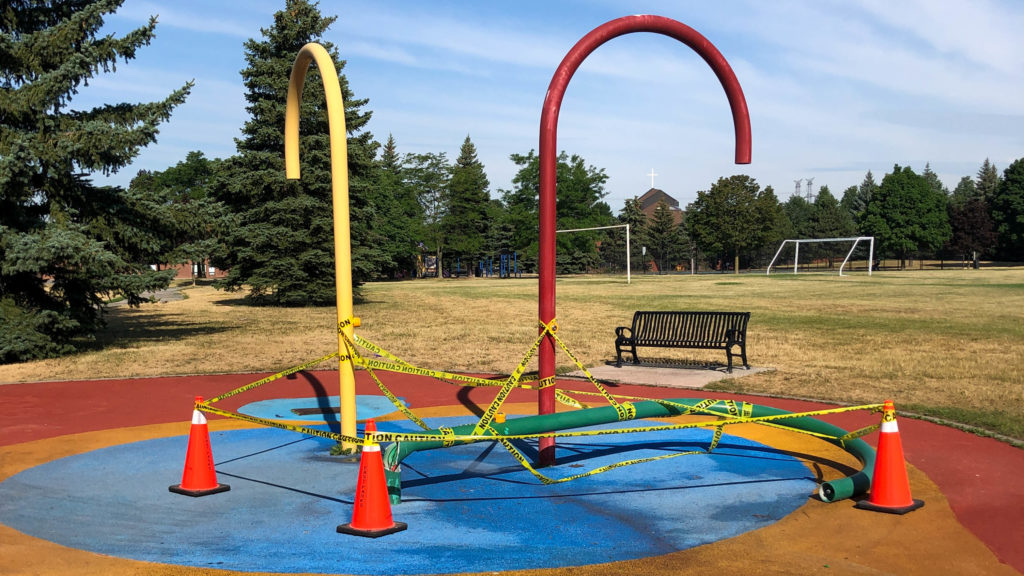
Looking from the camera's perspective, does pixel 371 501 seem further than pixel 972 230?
No

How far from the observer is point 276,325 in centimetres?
2520

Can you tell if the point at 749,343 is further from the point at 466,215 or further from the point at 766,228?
the point at 766,228

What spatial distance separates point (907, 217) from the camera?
8569cm

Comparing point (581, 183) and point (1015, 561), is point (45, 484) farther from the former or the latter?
point (581, 183)

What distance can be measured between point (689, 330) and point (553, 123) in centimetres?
842

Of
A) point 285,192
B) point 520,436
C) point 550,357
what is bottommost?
point 520,436

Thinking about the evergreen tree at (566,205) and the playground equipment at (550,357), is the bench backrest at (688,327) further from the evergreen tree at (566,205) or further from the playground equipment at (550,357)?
the evergreen tree at (566,205)

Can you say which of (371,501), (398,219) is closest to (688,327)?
(371,501)

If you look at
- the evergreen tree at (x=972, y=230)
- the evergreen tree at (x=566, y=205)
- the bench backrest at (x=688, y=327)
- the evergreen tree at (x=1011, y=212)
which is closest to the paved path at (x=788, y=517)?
the bench backrest at (x=688, y=327)

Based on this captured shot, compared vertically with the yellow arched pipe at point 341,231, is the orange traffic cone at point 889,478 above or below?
below

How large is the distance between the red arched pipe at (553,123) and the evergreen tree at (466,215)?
7798 centimetres

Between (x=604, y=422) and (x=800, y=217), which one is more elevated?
(x=800, y=217)

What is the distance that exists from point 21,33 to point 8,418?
10351 mm

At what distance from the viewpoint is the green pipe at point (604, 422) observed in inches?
258
